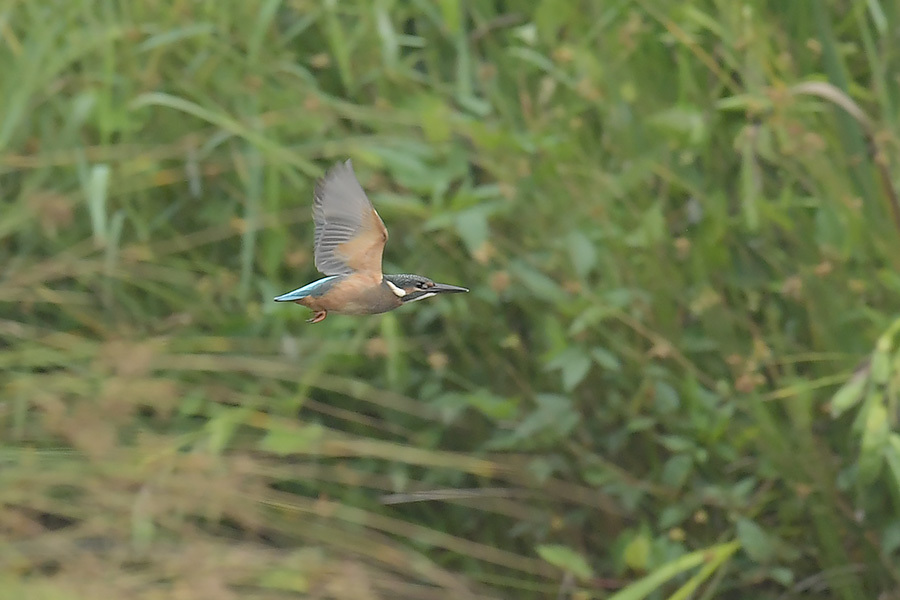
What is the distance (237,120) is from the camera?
1571 mm

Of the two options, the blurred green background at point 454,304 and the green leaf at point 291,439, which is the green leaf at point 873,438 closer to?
the blurred green background at point 454,304

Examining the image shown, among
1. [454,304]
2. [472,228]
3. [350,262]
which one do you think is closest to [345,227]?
[350,262]

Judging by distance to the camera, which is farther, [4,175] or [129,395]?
[4,175]

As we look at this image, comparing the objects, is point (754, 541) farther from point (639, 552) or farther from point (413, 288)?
point (413, 288)

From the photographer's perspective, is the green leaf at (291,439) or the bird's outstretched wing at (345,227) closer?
the bird's outstretched wing at (345,227)

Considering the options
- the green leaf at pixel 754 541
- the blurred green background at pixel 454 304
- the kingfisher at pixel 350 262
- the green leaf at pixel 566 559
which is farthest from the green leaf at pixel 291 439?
the kingfisher at pixel 350 262

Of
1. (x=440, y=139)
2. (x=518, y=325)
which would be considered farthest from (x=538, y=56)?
(x=518, y=325)

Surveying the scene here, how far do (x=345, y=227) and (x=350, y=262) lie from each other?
0.07 ft

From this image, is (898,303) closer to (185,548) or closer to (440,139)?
(440,139)

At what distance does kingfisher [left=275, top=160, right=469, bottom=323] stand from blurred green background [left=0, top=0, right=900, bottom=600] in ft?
2.18

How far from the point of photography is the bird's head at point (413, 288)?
680 mm

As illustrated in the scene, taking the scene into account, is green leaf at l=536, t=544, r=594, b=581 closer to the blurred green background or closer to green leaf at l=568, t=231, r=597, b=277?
the blurred green background

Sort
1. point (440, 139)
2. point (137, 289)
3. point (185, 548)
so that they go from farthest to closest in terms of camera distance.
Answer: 1. point (137, 289)
2. point (185, 548)
3. point (440, 139)

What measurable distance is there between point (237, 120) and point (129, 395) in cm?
33
